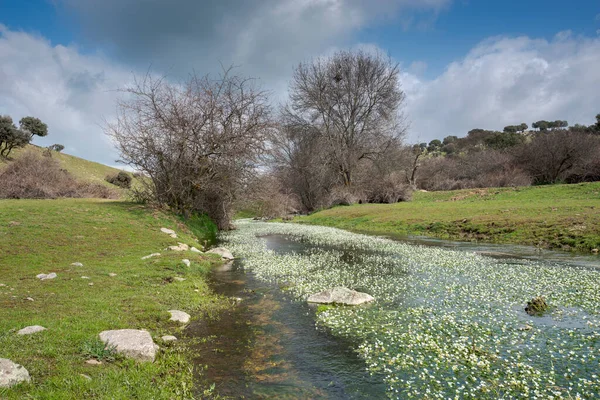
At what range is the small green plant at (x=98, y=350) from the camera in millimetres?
7102

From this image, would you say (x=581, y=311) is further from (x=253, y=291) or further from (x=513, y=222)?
(x=513, y=222)

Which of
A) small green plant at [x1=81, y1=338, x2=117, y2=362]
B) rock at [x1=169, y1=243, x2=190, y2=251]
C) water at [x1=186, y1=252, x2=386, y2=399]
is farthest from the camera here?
rock at [x1=169, y1=243, x2=190, y2=251]

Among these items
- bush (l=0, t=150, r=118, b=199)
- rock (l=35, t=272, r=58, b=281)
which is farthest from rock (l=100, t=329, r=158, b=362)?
bush (l=0, t=150, r=118, b=199)

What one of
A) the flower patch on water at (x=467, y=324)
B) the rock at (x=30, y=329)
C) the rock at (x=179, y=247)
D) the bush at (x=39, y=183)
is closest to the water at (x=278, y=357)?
the flower patch on water at (x=467, y=324)

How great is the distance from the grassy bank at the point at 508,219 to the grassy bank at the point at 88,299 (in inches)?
825

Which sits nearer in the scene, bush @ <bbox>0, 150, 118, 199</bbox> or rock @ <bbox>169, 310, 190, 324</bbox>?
rock @ <bbox>169, 310, 190, 324</bbox>

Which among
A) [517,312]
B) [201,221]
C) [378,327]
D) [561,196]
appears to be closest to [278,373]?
[378,327]

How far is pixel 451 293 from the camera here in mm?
12922

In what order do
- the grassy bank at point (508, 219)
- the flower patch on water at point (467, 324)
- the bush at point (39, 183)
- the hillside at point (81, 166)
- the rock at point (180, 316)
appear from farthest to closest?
the hillside at point (81, 166)
the bush at point (39, 183)
the grassy bank at point (508, 219)
the rock at point (180, 316)
the flower patch on water at point (467, 324)

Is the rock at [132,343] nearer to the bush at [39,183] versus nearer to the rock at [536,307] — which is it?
the rock at [536,307]

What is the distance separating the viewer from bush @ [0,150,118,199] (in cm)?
4431

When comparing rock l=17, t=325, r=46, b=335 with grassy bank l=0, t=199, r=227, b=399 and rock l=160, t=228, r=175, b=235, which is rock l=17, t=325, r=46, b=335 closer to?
grassy bank l=0, t=199, r=227, b=399

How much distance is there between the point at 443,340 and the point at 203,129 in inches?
1060

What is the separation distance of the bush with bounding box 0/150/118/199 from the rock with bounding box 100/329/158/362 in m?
46.9
